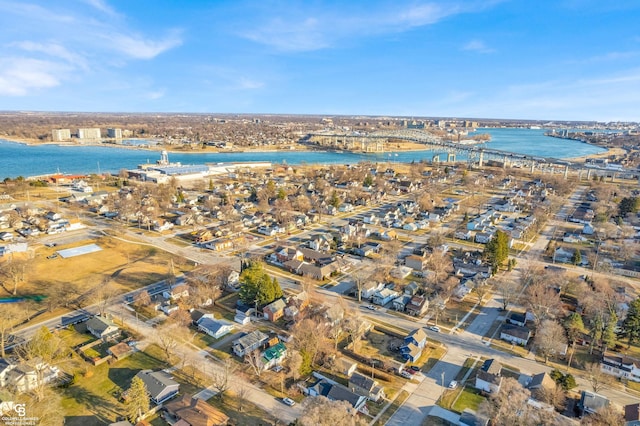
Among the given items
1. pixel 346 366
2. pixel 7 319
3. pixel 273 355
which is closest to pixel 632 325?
pixel 346 366

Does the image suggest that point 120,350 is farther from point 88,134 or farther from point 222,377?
point 88,134

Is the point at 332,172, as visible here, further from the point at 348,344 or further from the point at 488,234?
the point at 348,344

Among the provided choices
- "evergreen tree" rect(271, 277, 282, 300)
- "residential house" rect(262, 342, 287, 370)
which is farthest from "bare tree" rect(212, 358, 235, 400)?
"evergreen tree" rect(271, 277, 282, 300)

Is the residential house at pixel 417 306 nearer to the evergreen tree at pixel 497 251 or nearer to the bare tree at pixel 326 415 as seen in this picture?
the evergreen tree at pixel 497 251

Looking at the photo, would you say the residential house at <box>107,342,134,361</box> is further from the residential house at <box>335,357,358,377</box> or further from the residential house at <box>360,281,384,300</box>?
the residential house at <box>360,281,384,300</box>

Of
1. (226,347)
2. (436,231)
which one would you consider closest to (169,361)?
(226,347)
